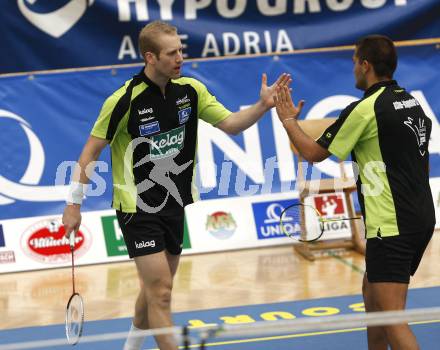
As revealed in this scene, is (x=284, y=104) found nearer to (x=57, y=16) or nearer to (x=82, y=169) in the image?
(x=82, y=169)

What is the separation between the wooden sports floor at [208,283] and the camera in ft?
22.3

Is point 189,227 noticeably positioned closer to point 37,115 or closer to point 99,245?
point 99,245

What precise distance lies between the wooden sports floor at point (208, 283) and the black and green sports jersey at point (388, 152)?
8.71 feet

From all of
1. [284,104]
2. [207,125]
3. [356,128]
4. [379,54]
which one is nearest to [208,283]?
A: [207,125]

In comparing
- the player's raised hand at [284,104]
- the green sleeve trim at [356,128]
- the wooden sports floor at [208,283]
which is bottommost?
the wooden sports floor at [208,283]

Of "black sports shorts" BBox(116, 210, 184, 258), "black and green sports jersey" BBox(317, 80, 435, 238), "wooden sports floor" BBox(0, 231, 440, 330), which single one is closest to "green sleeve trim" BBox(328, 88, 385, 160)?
"black and green sports jersey" BBox(317, 80, 435, 238)

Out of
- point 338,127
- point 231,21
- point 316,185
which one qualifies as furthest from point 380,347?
point 231,21

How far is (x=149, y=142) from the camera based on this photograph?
4.68 metres

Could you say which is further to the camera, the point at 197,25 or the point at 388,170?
the point at 197,25

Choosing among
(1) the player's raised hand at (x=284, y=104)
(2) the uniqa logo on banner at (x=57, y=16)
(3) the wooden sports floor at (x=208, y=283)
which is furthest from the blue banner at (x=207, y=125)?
(1) the player's raised hand at (x=284, y=104)

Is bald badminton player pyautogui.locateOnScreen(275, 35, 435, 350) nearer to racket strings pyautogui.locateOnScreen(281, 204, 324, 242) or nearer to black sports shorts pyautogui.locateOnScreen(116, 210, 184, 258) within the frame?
black sports shorts pyautogui.locateOnScreen(116, 210, 184, 258)

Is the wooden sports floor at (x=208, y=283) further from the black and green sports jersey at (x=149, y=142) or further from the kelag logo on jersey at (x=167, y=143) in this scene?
the kelag logo on jersey at (x=167, y=143)

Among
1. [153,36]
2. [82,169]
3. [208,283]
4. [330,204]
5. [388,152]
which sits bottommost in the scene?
[208,283]

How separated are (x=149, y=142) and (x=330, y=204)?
412cm
